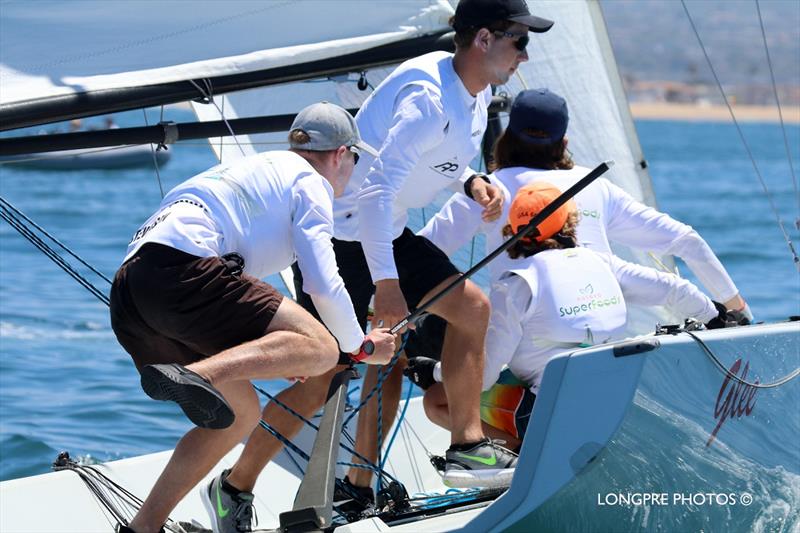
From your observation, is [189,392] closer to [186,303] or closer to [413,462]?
[186,303]

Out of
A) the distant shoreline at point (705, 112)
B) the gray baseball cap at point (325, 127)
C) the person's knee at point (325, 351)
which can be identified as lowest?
the person's knee at point (325, 351)

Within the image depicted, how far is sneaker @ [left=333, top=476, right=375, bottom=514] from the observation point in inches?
165

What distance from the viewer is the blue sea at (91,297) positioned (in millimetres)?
6750

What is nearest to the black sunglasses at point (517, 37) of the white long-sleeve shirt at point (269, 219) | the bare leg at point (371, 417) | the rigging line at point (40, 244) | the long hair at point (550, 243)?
the long hair at point (550, 243)

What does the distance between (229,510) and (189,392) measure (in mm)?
1083

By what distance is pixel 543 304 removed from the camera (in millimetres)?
4023

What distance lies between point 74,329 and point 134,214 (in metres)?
7.90

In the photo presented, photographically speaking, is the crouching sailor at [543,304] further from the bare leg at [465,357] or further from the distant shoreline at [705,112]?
the distant shoreline at [705,112]

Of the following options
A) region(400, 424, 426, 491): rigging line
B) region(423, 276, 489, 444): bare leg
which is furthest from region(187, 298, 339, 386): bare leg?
region(400, 424, 426, 491): rigging line

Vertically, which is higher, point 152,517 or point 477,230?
point 477,230

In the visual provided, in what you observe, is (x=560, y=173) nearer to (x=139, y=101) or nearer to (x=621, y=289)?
(x=621, y=289)

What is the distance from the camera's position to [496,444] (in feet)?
13.1

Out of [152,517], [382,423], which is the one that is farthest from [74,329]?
[152,517]

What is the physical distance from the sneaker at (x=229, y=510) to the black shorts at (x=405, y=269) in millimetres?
581
